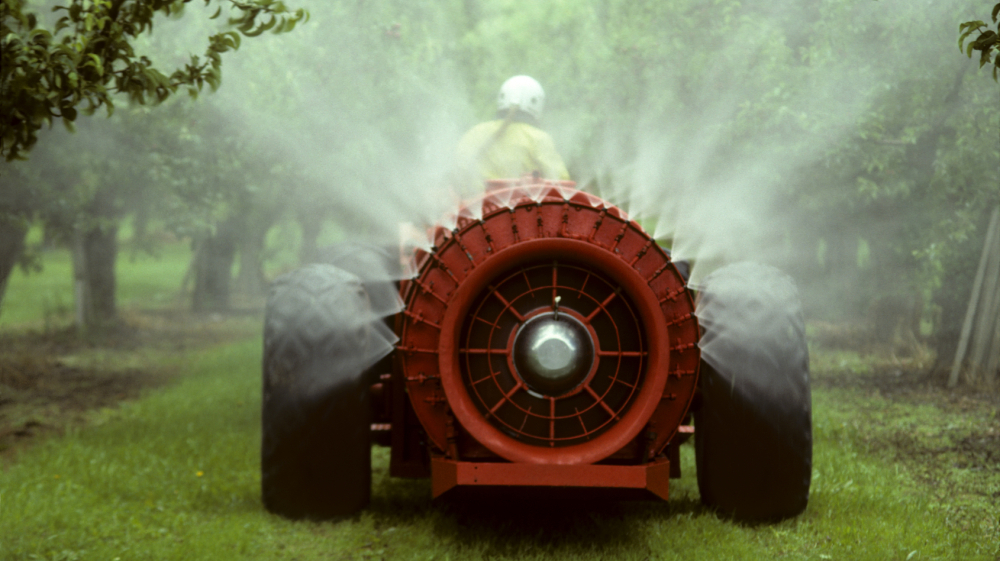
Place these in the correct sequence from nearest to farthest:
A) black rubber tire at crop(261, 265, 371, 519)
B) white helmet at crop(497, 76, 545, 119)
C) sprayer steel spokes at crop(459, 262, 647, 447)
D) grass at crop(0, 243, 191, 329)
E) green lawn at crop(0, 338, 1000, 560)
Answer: sprayer steel spokes at crop(459, 262, 647, 447) → green lawn at crop(0, 338, 1000, 560) → black rubber tire at crop(261, 265, 371, 519) → white helmet at crop(497, 76, 545, 119) → grass at crop(0, 243, 191, 329)

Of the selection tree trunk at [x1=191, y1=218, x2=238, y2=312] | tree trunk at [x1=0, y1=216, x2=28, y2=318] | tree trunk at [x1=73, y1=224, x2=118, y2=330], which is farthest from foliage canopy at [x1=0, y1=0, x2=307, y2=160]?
tree trunk at [x1=191, y1=218, x2=238, y2=312]

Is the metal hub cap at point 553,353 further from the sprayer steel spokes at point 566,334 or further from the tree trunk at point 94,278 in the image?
the tree trunk at point 94,278

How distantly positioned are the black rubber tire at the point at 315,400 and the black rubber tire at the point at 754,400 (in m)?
1.80

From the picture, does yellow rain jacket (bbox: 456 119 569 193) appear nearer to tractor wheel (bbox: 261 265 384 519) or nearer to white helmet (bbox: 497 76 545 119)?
white helmet (bbox: 497 76 545 119)

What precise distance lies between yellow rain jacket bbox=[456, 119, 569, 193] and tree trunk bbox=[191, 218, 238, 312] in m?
16.0

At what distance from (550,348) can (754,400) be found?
118cm

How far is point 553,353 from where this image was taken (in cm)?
374

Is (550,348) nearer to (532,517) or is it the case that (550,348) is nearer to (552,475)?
(552,475)

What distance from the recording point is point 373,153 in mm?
11031

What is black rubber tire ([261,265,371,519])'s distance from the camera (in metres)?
4.37

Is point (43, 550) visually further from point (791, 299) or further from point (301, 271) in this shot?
point (791, 299)

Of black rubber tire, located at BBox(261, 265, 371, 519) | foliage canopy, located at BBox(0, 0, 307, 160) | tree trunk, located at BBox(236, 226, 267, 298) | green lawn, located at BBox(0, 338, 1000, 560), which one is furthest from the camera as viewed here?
tree trunk, located at BBox(236, 226, 267, 298)

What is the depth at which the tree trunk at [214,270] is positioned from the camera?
2127 centimetres

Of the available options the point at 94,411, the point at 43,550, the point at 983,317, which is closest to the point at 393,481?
the point at 43,550
